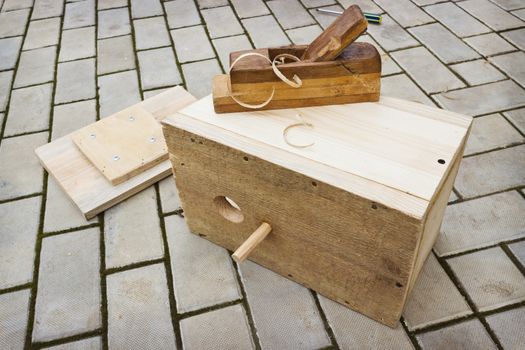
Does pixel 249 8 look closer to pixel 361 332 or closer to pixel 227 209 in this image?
pixel 227 209

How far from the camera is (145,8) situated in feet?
10.9

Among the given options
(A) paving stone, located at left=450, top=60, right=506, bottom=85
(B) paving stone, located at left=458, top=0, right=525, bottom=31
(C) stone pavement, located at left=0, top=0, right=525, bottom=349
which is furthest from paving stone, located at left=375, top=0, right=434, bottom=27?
(A) paving stone, located at left=450, top=60, right=506, bottom=85

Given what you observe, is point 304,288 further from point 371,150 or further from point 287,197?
point 371,150

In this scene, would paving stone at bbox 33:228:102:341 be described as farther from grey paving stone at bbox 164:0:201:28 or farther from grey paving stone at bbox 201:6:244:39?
grey paving stone at bbox 164:0:201:28

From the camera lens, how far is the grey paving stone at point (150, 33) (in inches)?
114

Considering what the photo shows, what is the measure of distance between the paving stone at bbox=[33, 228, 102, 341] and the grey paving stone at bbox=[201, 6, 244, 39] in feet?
5.63

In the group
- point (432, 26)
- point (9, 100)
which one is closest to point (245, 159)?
point (9, 100)

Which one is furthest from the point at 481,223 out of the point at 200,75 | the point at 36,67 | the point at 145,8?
the point at 145,8

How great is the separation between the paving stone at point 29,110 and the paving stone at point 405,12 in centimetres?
229

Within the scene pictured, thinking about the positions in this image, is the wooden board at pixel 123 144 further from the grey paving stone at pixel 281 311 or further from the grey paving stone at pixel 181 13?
the grey paving stone at pixel 181 13

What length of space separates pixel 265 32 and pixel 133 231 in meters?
1.72

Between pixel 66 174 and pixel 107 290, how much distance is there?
24.1 inches

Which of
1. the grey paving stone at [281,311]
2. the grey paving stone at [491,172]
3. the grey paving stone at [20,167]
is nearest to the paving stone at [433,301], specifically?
the grey paving stone at [281,311]

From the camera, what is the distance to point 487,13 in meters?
2.99
